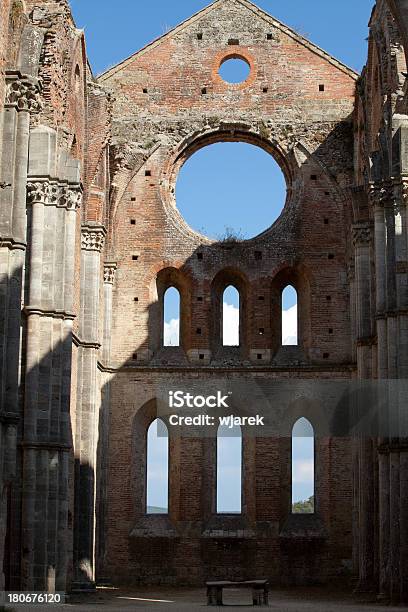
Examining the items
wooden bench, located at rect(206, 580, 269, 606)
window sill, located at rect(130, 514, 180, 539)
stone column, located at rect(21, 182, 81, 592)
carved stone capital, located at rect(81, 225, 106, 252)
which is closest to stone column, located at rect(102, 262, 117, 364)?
carved stone capital, located at rect(81, 225, 106, 252)

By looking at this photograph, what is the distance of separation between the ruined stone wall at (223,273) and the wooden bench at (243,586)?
198 inches

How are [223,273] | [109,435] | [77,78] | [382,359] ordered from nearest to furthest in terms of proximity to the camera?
1. [382,359]
2. [77,78]
3. [109,435]
4. [223,273]

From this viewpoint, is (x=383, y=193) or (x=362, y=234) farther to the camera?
(x=362, y=234)

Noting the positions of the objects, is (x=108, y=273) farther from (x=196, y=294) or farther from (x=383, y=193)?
(x=383, y=193)

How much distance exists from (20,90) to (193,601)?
10358 millimetres

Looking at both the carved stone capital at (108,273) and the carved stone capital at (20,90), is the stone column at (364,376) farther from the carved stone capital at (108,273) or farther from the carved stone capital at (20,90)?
the carved stone capital at (20,90)

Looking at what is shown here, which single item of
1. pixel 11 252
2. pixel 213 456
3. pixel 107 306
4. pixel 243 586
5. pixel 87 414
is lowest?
pixel 243 586

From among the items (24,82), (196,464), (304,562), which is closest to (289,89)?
(196,464)

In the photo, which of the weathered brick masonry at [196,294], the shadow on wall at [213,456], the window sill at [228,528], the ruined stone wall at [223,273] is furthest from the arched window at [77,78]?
the window sill at [228,528]

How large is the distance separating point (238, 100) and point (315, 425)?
7.96m

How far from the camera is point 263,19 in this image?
28.8 meters

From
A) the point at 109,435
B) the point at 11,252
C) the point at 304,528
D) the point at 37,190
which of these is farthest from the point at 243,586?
the point at 11,252

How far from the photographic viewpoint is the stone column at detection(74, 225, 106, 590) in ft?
78.1

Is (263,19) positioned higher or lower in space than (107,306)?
higher
